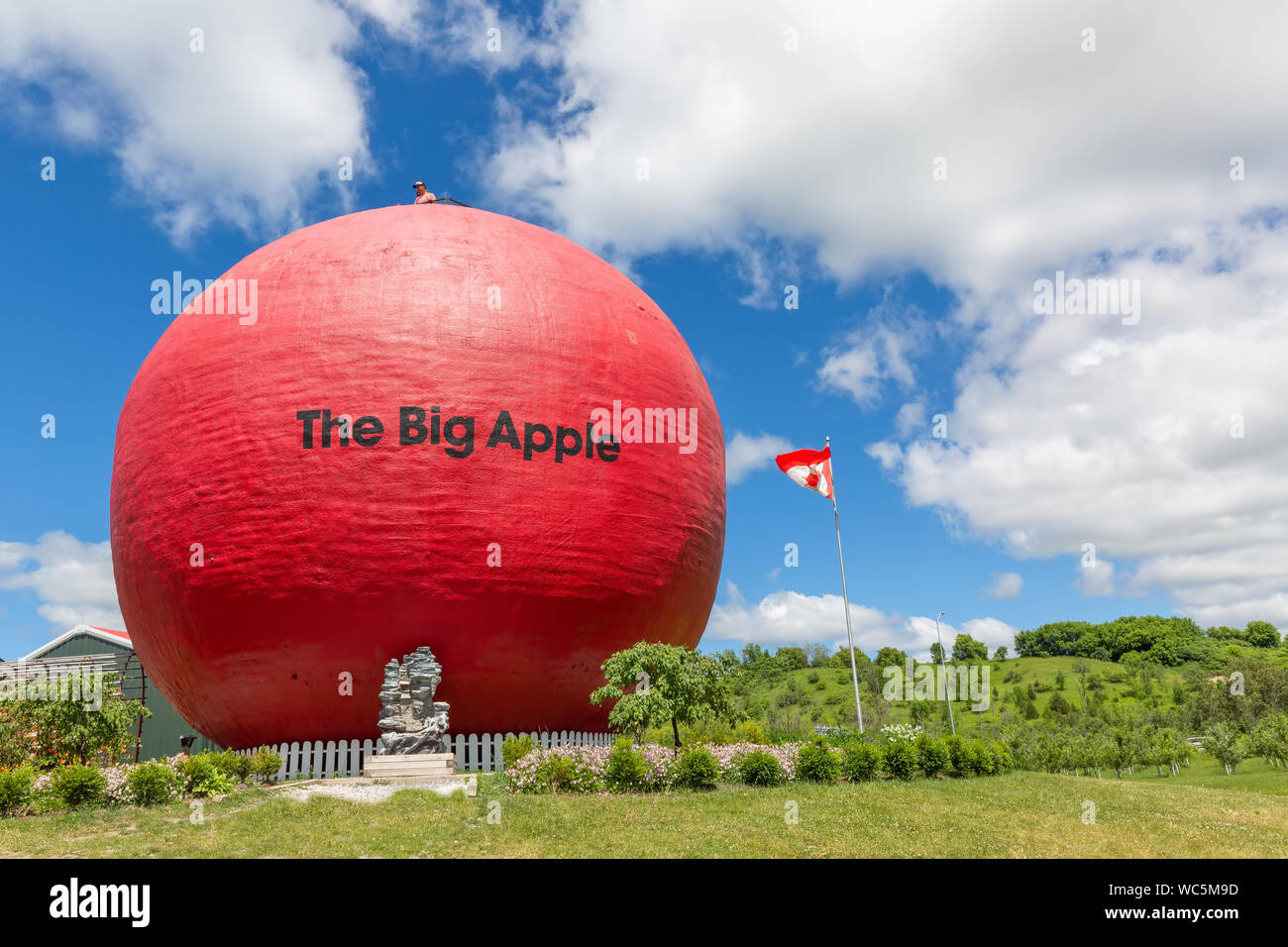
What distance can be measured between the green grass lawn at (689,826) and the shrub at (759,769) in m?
0.33

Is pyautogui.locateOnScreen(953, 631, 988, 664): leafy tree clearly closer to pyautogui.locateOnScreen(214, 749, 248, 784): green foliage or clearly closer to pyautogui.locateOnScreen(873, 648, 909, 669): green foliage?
pyautogui.locateOnScreen(873, 648, 909, 669): green foliage

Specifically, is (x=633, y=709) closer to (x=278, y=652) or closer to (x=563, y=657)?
(x=563, y=657)

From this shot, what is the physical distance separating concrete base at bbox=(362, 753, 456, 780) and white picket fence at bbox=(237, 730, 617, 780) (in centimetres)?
63

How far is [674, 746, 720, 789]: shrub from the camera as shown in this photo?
1342 cm

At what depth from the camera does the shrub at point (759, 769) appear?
14.0 m

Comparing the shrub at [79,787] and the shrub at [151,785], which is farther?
the shrub at [151,785]

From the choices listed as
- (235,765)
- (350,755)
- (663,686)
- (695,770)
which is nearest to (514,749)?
(663,686)

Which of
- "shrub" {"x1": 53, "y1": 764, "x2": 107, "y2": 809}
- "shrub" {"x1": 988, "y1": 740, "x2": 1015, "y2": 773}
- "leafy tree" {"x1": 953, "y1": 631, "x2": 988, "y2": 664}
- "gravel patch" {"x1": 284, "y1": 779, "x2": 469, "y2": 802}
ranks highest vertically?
"shrub" {"x1": 53, "y1": 764, "x2": 107, "y2": 809}

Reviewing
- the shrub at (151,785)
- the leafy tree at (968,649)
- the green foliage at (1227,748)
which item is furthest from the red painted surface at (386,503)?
the leafy tree at (968,649)

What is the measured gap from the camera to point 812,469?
22562 mm

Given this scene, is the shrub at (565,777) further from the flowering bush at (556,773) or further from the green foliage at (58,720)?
the green foliage at (58,720)

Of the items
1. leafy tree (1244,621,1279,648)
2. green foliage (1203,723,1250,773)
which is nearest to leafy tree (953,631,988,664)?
leafy tree (1244,621,1279,648)

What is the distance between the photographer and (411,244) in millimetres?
16031
